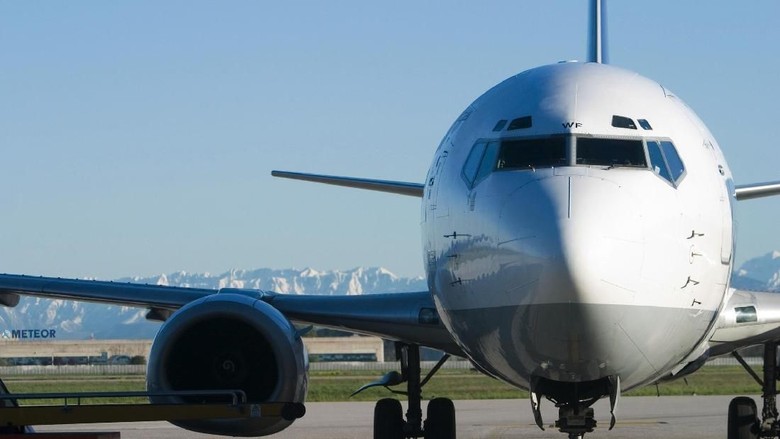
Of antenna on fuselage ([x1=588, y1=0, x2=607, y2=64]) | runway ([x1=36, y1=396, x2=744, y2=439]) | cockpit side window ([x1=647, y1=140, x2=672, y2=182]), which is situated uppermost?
antenna on fuselage ([x1=588, y1=0, x2=607, y2=64])

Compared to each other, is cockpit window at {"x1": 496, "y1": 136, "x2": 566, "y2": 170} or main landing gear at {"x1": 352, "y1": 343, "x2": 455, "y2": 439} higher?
cockpit window at {"x1": 496, "y1": 136, "x2": 566, "y2": 170}

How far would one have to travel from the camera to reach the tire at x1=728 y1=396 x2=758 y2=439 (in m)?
17.2

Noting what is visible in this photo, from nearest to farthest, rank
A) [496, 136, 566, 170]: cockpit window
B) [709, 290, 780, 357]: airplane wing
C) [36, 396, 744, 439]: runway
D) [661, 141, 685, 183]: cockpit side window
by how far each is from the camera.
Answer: [496, 136, 566, 170]: cockpit window, [661, 141, 685, 183]: cockpit side window, [709, 290, 780, 357]: airplane wing, [36, 396, 744, 439]: runway

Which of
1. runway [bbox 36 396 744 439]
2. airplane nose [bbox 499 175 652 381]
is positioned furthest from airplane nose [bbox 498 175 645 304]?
runway [bbox 36 396 744 439]

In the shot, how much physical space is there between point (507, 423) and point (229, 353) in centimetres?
1156

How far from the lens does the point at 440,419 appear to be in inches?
640

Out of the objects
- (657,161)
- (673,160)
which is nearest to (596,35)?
(673,160)

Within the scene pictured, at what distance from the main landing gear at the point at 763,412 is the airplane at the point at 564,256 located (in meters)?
2.51

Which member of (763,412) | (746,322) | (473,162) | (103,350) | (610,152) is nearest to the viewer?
(610,152)

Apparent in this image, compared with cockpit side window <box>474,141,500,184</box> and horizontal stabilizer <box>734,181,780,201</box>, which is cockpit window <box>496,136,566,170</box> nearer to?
cockpit side window <box>474,141,500,184</box>

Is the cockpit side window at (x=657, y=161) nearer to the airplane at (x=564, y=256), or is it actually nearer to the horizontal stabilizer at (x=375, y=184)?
the airplane at (x=564, y=256)

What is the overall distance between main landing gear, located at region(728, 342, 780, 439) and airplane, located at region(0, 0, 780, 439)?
2513 millimetres

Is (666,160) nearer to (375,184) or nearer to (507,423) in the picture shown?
(375,184)

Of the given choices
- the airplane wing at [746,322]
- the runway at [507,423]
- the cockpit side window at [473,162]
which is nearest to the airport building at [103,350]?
the runway at [507,423]
